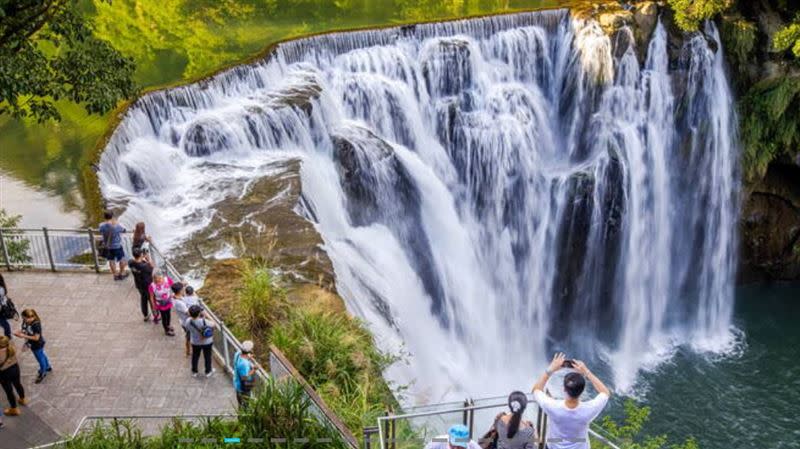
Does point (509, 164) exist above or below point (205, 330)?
below

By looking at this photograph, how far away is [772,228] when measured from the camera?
27.7 m

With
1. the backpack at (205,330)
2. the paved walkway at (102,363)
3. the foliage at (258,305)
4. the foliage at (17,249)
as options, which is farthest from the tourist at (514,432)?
the foliage at (17,249)

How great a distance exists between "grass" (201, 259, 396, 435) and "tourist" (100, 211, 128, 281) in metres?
1.67

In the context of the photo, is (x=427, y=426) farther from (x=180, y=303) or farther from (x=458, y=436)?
(x=180, y=303)

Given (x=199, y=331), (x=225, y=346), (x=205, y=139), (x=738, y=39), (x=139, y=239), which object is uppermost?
(x=738, y=39)

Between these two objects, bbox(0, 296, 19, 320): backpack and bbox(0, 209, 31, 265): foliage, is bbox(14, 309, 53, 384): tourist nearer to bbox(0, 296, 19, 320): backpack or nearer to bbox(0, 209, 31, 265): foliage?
bbox(0, 296, 19, 320): backpack

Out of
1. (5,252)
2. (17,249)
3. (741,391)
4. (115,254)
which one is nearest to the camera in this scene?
(115,254)

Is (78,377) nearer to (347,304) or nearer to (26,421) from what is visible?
(26,421)

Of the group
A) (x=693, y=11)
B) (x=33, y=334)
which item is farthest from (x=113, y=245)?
(x=693, y=11)

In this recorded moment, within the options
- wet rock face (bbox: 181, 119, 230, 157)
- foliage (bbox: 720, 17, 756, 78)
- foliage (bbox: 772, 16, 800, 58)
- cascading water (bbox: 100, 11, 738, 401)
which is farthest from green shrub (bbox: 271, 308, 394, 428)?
foliage (bbox: 720, 17, 756, 78)

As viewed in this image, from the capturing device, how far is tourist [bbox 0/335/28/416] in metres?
10.3

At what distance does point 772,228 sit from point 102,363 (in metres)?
25.0

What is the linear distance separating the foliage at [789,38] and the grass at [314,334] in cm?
1787

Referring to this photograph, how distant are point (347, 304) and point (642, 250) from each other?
573 inches
